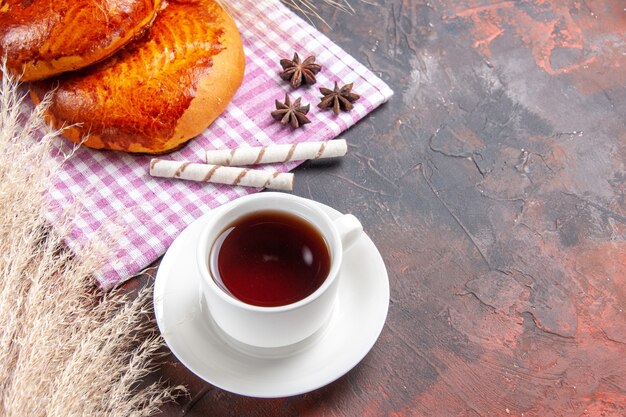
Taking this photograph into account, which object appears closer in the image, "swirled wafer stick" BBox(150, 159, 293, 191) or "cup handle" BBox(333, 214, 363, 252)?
"cup handle" BBox(333, 214, 363, 252)

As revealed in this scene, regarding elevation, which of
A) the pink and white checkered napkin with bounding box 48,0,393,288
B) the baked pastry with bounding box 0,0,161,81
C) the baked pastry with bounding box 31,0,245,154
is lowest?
the pink and white checkered napkin with bounding box 48,0,393,288

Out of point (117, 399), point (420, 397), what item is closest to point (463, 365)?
point (420, 397)

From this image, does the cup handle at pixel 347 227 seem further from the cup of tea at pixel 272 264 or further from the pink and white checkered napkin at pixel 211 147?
the pink and white checkered napkin at pixel 211 147

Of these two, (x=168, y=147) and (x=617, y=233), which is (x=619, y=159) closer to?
(x=617, y=233)

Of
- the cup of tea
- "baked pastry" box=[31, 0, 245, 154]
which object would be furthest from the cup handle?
"baked pastry" box=[31, 0, 245, 154]

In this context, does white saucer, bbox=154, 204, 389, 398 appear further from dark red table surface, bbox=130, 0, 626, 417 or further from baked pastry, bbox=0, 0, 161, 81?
baked pastry, bbox=0, 0, 161, 81

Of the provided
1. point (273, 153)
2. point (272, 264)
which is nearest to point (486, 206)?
point (273, 153)

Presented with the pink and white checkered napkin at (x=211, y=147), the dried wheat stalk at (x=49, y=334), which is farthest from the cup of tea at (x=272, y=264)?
the pink and white checkered napkin at (x=211, y=147)
